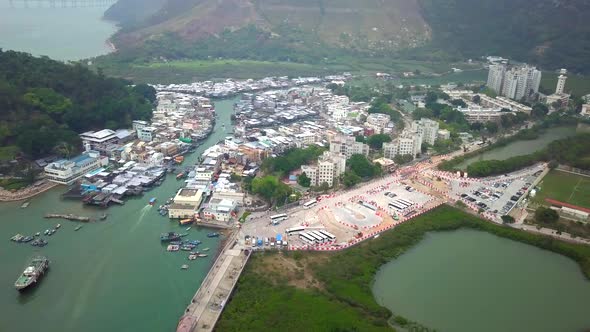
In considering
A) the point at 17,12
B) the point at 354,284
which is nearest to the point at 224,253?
the point at 354,284

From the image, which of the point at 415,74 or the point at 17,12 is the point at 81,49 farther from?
the point at 17,12

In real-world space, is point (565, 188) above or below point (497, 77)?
below

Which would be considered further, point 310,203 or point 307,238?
point 310,203

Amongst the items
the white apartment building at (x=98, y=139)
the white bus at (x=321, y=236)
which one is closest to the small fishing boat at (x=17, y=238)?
the white apartment building at (x=98, y=139)

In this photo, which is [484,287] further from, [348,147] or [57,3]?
[57,3]

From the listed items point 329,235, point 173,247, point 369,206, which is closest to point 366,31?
point 369,206

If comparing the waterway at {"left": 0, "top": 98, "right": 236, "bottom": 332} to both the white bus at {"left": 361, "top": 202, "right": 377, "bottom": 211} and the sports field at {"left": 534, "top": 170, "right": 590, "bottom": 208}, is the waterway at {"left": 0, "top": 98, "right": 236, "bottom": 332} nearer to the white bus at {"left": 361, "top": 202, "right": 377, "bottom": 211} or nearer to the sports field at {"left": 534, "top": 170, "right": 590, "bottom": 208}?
the white bus at {"left": 361, "top": 202, "right": 377, "bottom": 211}
